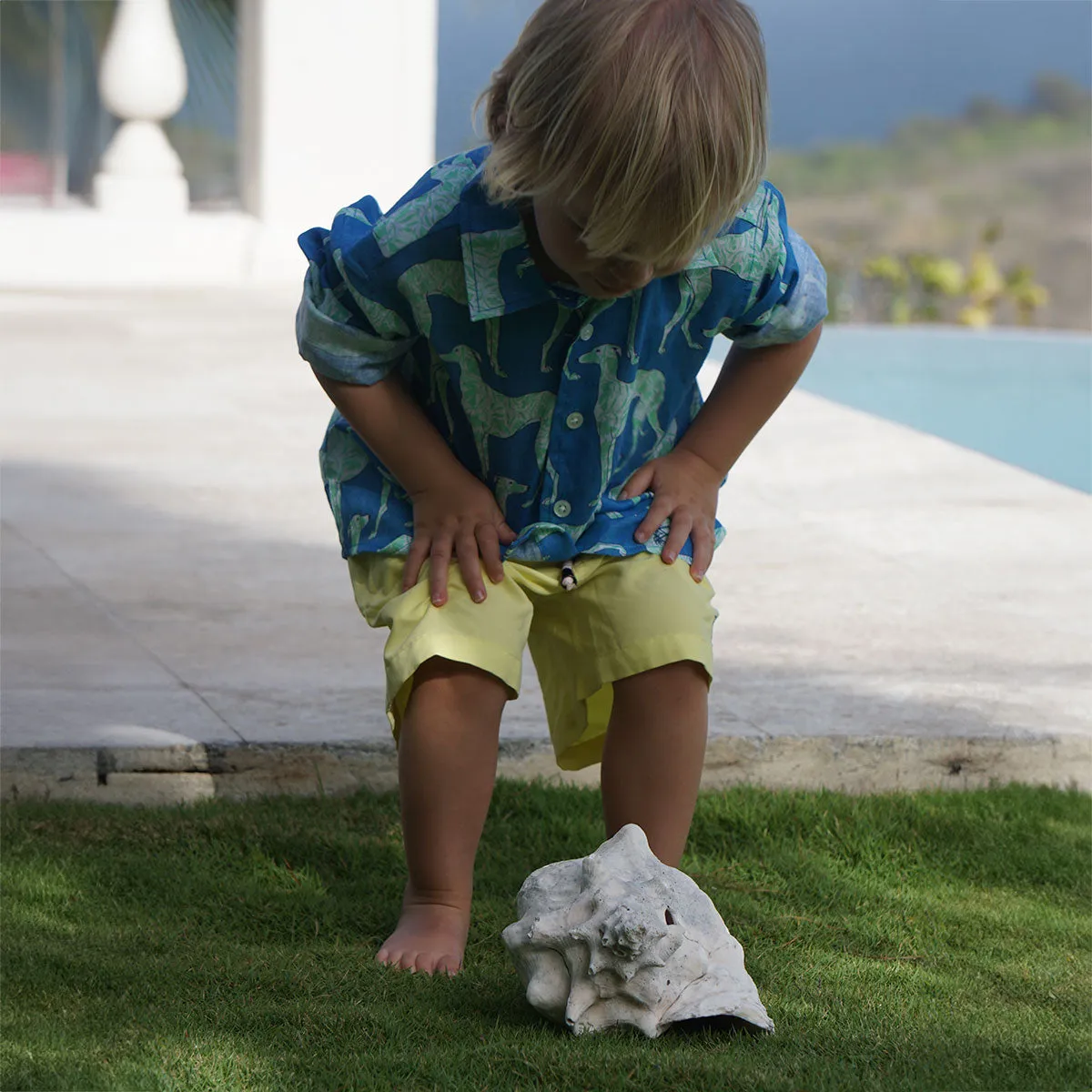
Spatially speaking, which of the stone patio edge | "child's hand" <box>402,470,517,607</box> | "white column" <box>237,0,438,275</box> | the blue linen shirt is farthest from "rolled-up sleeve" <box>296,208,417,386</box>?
"white column" <box>237,0,438,275</box>

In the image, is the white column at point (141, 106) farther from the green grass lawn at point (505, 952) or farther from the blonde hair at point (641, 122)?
the blonde hair at point (641, 122)

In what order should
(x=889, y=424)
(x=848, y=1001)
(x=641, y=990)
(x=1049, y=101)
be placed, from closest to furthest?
(x=641, y=990)
(x=848, y=1001)
(x=889, y=424)
(x=1049, y=101)

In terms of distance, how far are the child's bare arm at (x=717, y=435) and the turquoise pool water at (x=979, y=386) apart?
5542mm

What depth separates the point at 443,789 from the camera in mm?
2051

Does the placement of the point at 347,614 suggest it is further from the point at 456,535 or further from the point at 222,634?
the point at 456,535

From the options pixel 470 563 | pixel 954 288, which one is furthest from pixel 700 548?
pixel 954 288

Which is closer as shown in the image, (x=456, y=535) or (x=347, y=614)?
(x=456, y=535)

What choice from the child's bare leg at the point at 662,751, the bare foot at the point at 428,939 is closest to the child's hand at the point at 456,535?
the child's bare leg at the point at 662,751

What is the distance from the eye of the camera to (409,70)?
8.75 metres

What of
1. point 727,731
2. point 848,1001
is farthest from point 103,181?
point 848,1001

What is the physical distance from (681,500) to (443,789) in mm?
464

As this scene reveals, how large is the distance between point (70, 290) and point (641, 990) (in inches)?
276

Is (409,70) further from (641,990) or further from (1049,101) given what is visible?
(1049,101)

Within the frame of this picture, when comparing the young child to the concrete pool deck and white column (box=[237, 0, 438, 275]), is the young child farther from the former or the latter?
white column (box=[237, 0, 438, 275])
